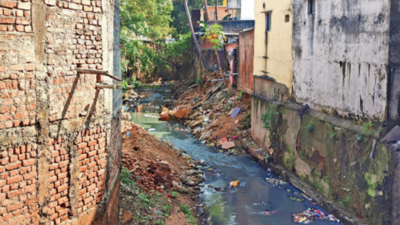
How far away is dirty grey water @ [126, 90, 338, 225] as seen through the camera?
8508 millimetres

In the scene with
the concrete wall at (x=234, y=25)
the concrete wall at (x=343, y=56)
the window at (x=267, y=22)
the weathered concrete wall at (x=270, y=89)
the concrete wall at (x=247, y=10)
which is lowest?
the weathered concrete wall at (x=270, y=89)

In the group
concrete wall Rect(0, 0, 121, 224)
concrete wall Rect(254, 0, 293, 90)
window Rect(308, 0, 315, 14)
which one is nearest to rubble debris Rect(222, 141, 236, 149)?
concrete wall Rect(254, 0, 293, 90)

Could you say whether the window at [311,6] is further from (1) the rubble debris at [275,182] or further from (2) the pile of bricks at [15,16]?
(2) the pile of bricks at [15,16]

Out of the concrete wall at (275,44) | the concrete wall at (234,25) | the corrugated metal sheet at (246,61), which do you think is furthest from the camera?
the concrete wall at (234,25)

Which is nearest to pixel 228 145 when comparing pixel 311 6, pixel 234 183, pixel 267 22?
pixel 234 183

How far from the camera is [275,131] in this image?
11570mm

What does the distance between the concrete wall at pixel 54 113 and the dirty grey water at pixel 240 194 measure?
13.8 ft

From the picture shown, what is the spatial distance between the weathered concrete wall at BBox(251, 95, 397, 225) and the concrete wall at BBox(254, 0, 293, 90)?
1.01 metres

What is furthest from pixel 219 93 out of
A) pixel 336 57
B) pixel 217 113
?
Result: pixel 336 57

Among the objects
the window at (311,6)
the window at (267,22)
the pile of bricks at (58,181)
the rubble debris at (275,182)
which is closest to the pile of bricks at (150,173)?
the rubble debris at (275,182)

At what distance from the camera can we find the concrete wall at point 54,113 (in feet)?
12.0

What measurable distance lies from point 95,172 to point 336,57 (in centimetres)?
584

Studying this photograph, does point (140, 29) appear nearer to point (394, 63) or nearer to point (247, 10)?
point (394, 63)

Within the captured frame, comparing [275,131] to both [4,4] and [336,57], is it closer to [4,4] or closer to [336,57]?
[336,57]
